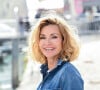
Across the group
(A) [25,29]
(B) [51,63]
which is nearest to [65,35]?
(B) [51,63]

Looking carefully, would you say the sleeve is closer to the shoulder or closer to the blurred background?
the shoulder

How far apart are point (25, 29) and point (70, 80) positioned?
2180 cm

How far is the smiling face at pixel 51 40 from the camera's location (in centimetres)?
280

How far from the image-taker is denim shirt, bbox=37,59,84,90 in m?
2.62

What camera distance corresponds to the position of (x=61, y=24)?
2795 mm

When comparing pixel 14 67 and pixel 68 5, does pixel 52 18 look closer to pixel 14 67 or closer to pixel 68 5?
pixel 14 67

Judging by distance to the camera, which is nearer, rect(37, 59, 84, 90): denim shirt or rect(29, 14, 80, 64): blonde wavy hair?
rect(37, 59, 84, 90): denim shirt

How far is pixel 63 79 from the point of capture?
262 centimetres

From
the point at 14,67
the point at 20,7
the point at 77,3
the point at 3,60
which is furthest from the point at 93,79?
the point at 77,3

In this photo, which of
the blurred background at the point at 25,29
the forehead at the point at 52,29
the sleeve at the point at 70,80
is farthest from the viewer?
the blurred background at the point at 25,29

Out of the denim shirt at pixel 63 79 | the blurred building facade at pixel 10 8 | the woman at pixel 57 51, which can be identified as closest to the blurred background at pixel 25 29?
the blurred building facade at pixel 10 8

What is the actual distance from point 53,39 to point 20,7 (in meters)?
24.4

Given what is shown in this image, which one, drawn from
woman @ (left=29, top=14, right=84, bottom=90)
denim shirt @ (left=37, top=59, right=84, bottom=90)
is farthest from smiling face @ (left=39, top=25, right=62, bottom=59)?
denim shirt @ (left=37, top=59, right=84, bottom=90)

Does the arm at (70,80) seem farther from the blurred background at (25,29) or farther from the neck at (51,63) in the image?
the blurred background at (25,29)
